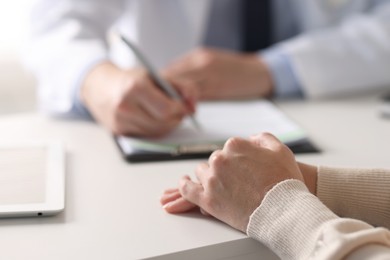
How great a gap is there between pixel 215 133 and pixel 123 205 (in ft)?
0.93

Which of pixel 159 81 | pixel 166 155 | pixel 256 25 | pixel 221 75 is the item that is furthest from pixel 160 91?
pixel 256 25

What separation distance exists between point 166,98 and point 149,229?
1.08 ft

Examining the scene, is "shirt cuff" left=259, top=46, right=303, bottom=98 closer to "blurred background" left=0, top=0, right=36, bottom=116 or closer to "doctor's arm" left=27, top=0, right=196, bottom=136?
"doctor's arm" left=27, top=0, right=196, bottom=136

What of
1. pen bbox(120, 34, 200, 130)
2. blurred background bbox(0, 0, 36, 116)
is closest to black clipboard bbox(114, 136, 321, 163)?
pen bbox(120, 34, 200, 130)

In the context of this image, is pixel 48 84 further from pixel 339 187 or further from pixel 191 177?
pixel 339 187

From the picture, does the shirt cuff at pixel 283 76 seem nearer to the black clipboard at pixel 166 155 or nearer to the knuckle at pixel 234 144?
A: the black clipboard at pixel 166 155

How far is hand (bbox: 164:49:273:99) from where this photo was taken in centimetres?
120

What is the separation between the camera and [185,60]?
122cm

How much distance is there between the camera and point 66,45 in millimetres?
1202

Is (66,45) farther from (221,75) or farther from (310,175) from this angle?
(310,175)

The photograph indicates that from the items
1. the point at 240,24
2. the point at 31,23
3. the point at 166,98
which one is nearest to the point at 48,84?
the point at 31,23

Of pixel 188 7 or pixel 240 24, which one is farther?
pixel 240 24

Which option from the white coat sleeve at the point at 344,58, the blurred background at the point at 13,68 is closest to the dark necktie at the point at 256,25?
the white coat sleeve at the point at 344,58

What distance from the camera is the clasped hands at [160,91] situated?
0.97 meters
